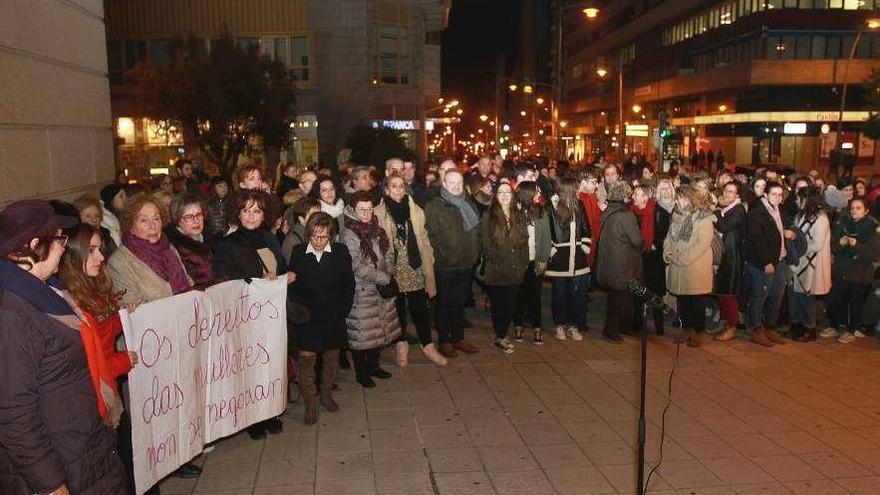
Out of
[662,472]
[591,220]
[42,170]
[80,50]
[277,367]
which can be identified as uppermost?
[80,50]

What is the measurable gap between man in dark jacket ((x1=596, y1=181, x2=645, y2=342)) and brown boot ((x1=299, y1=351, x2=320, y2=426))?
4.13 m

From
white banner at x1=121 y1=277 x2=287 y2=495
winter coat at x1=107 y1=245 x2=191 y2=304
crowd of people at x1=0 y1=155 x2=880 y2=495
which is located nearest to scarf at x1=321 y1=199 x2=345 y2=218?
crowd of people at x1=0 y1=155 x2=880 y2=495

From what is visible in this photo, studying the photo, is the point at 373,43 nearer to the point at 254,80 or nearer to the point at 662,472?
the point at 254,80

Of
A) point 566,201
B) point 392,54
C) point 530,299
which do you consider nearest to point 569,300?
point 530,299

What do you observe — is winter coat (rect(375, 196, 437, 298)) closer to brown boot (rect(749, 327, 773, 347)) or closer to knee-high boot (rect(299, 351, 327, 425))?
knee-high boot (rect(299, 351, 327, 425))

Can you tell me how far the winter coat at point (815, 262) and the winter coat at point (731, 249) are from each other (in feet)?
2.35

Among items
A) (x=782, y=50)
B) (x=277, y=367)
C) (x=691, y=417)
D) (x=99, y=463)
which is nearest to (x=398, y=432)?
(x=277, y=367)

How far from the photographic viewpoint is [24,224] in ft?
10.9

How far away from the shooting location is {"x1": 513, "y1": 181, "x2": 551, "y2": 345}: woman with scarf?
29.0 ft

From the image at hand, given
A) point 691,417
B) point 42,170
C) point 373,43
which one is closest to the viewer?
point 691,417

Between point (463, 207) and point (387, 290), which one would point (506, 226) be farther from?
point (387, 290)

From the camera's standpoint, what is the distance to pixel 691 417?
6758 millimetres

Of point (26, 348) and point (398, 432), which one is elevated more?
point (26, 348)

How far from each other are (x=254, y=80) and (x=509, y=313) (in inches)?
882
